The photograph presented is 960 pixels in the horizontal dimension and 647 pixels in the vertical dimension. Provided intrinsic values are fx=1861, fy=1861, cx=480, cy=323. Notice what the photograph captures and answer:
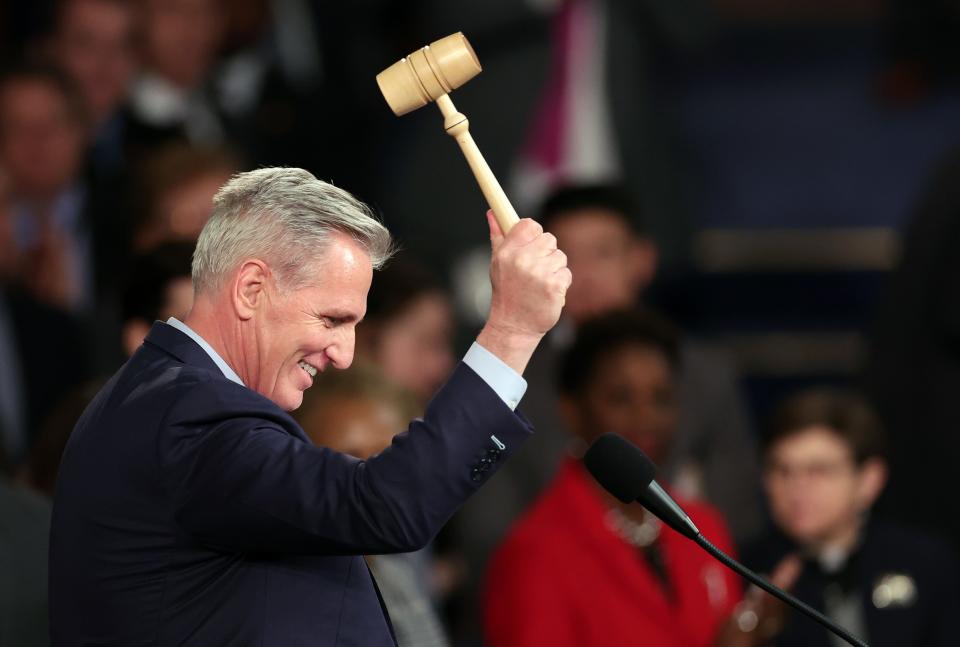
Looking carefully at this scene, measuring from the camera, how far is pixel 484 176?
224 centimetres

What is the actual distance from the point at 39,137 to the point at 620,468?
3.18 metres

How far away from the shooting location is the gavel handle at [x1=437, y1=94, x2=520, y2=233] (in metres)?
2.22

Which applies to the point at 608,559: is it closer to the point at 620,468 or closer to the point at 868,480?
the point at 868,480

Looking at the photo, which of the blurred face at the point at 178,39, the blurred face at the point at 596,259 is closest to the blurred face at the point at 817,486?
the blurred face at the point at 596,259

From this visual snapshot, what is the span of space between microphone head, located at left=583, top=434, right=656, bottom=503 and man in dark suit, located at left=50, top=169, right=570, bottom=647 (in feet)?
0.70

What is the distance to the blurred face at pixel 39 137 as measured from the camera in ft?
16.7

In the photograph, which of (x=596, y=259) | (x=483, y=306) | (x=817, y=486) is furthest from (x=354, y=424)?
(x=483, y=306)

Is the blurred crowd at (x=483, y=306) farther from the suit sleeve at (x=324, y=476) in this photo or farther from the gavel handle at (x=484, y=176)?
the gavel handle at (x=484, y=176)

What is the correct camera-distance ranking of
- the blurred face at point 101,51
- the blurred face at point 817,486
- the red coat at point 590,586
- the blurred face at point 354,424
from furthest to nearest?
the blurred face at point 101,51 → the blurred face at point 817,486 → the red coat at point 590,586 → the blurred face at point 354,424

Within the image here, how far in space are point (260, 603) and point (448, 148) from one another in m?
3.84

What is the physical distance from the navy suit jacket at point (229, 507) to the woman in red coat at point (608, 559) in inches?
56.3

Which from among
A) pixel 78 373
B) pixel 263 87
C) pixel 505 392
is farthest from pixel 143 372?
pixel 263 87

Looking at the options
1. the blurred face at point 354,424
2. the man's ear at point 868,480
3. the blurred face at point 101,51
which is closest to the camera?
the blurred face at point 354,424

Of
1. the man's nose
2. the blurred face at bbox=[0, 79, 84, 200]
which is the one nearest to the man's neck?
the man's nose
